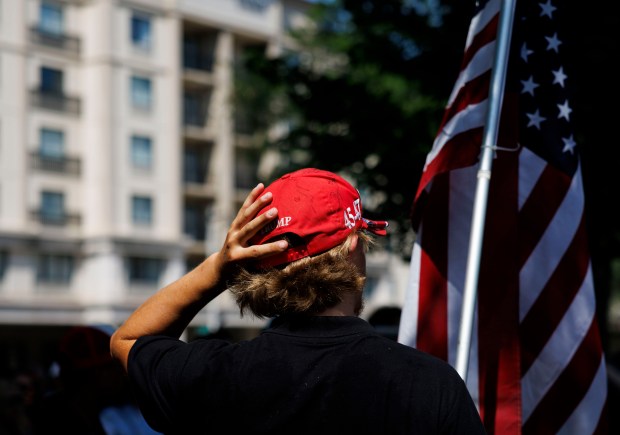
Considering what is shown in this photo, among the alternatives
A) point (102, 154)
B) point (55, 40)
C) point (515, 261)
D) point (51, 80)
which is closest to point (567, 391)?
point (515, 261)

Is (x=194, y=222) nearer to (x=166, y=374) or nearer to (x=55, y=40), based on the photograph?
(x=55, y=40)

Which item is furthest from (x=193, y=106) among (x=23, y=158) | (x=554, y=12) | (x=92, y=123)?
(x=554, y=12)

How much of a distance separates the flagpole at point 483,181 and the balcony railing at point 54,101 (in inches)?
1520

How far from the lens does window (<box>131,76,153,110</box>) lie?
4300cm

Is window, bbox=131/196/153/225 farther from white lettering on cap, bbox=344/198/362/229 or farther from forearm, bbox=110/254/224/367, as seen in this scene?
white lettering on cap, bbox=344/198/362/229

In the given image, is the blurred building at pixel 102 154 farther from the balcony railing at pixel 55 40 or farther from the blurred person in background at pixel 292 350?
the blurred person in background at pixel 292 350

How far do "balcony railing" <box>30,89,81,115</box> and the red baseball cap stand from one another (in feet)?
131

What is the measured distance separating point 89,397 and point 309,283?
2.46m

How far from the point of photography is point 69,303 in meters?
41.5

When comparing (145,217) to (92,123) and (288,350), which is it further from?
(288,350)

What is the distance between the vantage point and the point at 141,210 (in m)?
42.8

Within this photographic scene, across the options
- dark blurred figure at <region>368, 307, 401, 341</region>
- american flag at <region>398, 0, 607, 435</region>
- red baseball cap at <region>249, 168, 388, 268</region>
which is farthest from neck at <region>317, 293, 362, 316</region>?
dark blurred figure at <region>368, 307, 401, 341</region>

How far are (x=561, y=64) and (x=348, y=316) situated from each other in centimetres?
250

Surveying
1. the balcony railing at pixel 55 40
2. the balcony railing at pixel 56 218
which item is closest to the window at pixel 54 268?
the balcony railing at pixel 56 218
